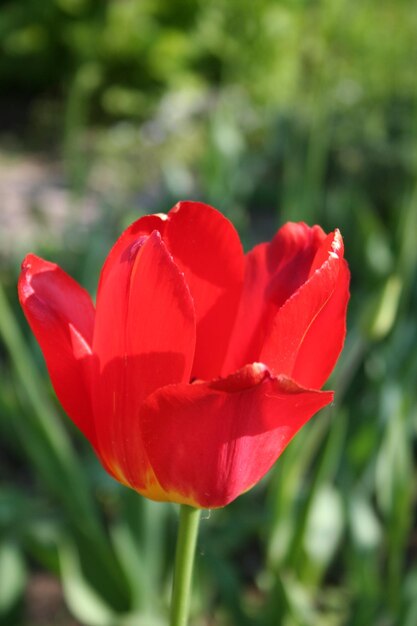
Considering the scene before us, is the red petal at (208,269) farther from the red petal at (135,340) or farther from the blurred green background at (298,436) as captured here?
the blurred green background at (298,436)

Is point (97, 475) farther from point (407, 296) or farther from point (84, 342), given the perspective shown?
point (84, 342)

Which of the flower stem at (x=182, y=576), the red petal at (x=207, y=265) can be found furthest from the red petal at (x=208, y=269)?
the flower stem at (x=182, y=576)

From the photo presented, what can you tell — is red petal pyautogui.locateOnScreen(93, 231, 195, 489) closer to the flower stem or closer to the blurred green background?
the flower stem

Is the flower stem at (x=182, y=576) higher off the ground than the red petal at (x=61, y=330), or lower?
lower

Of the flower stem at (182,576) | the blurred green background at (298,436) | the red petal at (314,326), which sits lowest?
the blurred green background at (298,436)

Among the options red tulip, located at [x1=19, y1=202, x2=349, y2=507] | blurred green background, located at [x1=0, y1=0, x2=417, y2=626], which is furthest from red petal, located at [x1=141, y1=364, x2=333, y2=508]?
blurred green background, located at [x1=0, y1=0, x2=417, y2=626]

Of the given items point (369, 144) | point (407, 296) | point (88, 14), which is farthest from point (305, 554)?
point (88, 14)

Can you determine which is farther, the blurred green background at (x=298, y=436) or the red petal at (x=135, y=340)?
the blurred green background at (x=298, y=436)
